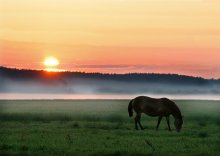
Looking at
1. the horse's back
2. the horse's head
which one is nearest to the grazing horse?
the horse's back

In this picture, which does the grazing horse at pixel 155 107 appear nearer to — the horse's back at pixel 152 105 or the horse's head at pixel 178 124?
the horse's back at pixel 152 105

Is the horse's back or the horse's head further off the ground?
the horse's back

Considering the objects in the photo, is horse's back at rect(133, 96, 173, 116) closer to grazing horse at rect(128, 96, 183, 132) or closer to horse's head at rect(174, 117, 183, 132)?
grazing horse at rect(128, 96, 183, 132)

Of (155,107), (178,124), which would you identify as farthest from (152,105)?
(178,124)

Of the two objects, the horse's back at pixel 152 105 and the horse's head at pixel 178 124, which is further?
the horse's back at pixel 152 105

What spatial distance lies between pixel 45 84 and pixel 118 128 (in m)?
133

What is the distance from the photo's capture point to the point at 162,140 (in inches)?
930

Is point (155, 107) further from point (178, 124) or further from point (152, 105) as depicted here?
point (178, 124)

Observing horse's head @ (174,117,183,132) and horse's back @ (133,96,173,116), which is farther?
horse's back @ (133,96,173,116)

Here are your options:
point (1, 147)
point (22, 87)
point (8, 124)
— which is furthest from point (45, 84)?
point (1, 147)

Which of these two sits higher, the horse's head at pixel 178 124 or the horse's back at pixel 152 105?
the horse's back at pixel 152 105

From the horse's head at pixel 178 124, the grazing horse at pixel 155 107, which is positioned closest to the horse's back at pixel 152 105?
the grazing horse at pixel 155 107

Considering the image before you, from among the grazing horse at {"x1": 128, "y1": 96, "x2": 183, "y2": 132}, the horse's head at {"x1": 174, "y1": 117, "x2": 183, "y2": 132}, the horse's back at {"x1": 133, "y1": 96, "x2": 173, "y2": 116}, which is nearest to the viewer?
the horse's head at {"x1": 174, "y1": 117, "x2": 183, "y2": 132}

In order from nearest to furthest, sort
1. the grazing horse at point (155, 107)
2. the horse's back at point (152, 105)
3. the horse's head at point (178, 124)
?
the horse's head at point (178, 124) → the grazing horse at point (155, 107) → the horse's back at point (152, 105)
